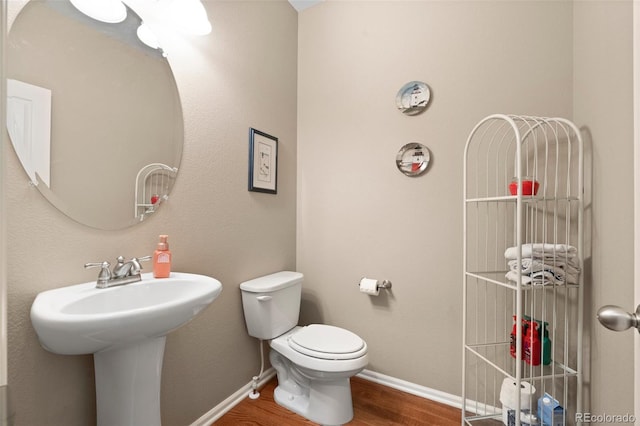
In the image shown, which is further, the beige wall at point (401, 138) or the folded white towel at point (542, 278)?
the beige wall at point (401, 138)

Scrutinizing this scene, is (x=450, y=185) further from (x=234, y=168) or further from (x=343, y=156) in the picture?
(x=234, y=168)

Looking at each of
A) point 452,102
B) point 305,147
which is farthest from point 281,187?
Answer: point 452,102

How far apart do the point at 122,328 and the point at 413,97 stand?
71.3 inches

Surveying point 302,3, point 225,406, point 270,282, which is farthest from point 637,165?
point 302,3

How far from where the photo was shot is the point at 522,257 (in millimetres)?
1195

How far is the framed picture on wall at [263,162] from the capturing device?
1.71 m

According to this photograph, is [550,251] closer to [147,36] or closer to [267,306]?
[267,306]

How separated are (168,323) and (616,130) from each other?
68.1 inches

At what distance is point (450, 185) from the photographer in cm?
164

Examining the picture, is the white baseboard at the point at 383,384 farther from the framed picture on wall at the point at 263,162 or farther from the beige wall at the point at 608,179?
the framed picture on wall at the point at 263,162

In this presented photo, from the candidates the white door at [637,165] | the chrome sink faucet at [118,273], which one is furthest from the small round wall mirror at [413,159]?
the chrome sink faucet at [118,273]

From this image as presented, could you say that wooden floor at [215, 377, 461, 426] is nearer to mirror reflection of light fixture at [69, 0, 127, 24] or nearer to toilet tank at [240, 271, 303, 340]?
toilet tank at [240, 271, 303, 340]

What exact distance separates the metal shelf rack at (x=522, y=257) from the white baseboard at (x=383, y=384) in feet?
0.36

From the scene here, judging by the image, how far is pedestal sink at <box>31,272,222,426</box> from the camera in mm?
717
